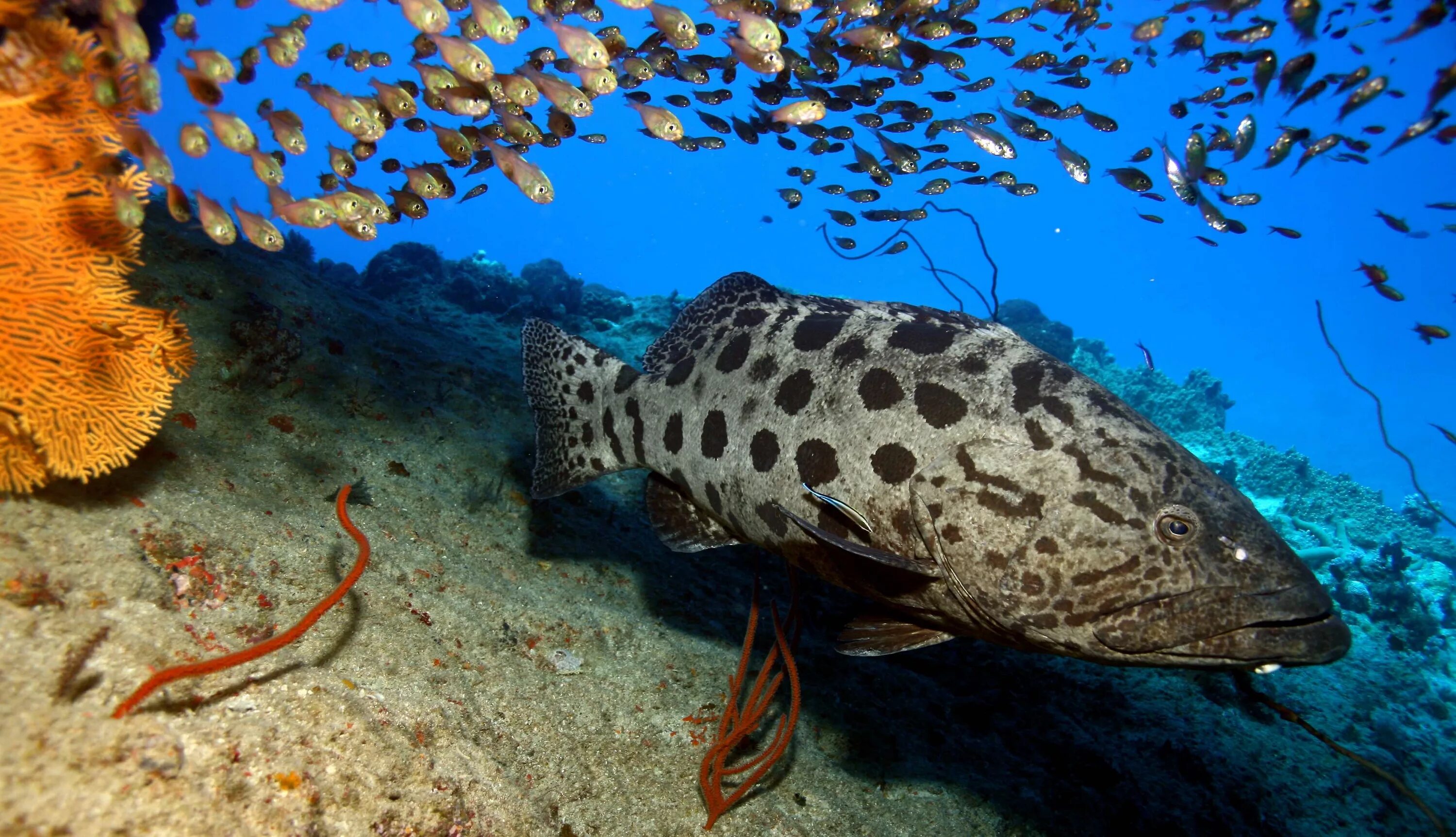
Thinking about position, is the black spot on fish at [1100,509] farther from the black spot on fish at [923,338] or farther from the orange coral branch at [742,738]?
the orange coral branch at [742,738]

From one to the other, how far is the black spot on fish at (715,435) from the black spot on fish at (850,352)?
2.39 feet

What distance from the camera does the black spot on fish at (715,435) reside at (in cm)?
348

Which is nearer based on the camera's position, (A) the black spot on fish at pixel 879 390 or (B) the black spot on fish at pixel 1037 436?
(B) the black spot on fish at pixel 1037 436

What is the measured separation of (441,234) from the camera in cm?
17562

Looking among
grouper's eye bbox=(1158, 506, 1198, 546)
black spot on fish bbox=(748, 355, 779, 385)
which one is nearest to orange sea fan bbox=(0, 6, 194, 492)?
black spot on fish bbox=(748, 355, 779, 385)

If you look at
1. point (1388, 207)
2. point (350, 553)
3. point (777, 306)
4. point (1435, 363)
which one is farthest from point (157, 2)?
point (1388, 207)

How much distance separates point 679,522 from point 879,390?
1600 millimetres

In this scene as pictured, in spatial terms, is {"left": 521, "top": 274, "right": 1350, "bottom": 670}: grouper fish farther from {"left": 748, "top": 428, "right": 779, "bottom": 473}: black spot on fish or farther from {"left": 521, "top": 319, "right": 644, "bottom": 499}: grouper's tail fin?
{"left": 521, "top": 319, "right": 644, "bottom": 499}: grouper's tail fin

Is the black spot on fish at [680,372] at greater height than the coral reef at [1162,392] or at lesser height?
lesser

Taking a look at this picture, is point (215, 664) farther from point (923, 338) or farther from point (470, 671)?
point (923, 338)

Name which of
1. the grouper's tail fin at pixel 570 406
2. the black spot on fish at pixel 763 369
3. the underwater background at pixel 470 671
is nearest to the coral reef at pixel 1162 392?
the underwater background at pixel 470 671

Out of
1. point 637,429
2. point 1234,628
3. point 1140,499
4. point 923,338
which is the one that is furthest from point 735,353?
point 1234,628

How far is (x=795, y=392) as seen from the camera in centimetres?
331

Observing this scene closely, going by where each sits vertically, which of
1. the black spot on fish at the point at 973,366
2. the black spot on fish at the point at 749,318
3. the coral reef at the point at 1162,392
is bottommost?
the black spot on fish at the point at 749,318
